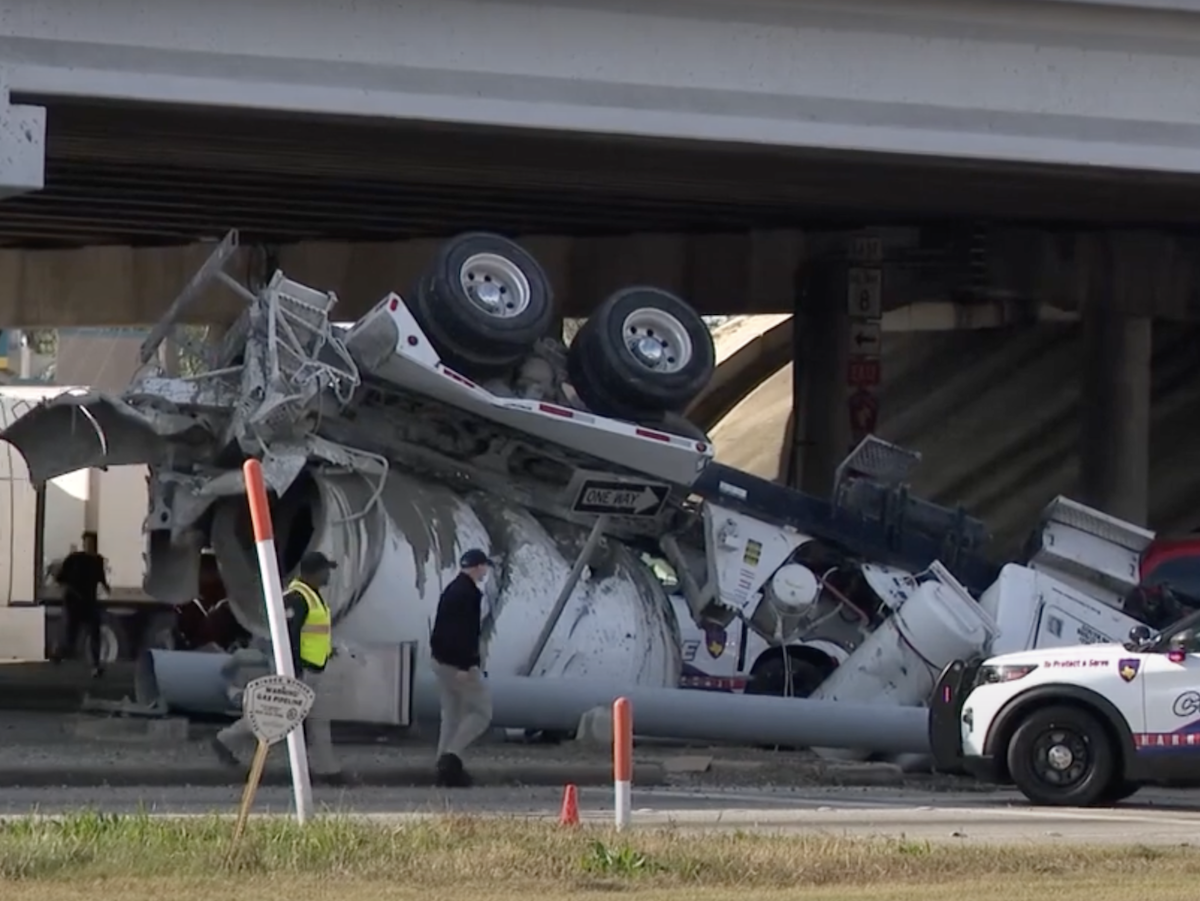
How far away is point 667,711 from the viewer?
17156 millimetres

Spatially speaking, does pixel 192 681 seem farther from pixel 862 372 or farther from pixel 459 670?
pixel 862 372

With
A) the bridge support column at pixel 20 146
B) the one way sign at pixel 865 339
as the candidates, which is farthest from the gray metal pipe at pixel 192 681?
the one way sign at pixel 865 339

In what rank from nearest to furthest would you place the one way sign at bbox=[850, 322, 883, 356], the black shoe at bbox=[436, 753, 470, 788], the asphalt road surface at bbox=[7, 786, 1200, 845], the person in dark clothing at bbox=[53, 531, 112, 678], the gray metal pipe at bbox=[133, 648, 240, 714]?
the asphalt road surface at bbox=[7, 786, 1200, 845] → the black shoe at bbox=[436, 753, 470, 788] → the gray metal pipe at bbox=[133, 648, 240, 714] → the person in dark clothing at bbox=[53, 531, 112, 678] → the one way sign at bbox=[850, 322, 883, 356]

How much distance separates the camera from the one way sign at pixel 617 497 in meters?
18.7

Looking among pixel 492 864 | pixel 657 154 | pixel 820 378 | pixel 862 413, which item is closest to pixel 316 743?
pixel 492 864

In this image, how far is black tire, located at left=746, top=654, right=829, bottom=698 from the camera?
18922mm

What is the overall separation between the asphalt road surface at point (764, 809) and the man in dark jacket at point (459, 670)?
0.92 feet

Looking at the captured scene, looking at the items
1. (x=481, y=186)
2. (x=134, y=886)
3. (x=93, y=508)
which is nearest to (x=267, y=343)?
(x=134, y=886)

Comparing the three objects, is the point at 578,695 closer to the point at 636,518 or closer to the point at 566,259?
the point at 636,518

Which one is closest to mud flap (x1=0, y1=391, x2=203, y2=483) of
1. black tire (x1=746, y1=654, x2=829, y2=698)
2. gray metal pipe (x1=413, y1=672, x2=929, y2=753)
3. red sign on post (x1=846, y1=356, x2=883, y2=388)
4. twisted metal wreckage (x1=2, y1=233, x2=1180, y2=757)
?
twisted metal wreckage (x1=2, y1=233, x2=1180, y2=757)

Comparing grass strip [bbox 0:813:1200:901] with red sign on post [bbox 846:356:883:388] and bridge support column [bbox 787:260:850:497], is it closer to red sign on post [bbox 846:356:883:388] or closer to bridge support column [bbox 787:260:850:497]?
bridge support column [bbox 787:260:850:497]

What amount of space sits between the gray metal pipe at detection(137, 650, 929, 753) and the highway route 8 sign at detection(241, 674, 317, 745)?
6769 mm

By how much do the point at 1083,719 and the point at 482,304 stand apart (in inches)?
232

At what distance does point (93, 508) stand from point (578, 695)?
53.8ft
